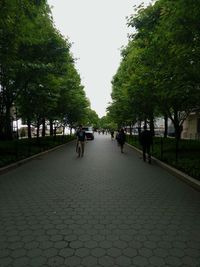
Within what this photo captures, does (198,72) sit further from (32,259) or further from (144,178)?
(32,259)

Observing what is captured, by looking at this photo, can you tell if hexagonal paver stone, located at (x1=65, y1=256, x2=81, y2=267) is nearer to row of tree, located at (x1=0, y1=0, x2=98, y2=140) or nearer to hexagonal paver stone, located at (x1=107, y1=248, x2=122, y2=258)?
hexagonal paver stone, located at (x1=107, y1=248, x2=122, y2=258)

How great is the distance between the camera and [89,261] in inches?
144

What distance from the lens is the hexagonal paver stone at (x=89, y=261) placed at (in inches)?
141

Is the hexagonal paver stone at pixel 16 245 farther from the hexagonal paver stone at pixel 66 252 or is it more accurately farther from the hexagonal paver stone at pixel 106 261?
the hexagonal paver stone at pixel 106 261

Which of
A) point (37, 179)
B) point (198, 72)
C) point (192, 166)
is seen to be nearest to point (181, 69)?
point (198, 72)

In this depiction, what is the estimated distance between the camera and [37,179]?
962 cm

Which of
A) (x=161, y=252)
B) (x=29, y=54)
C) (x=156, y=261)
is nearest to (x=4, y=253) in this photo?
(x=156, y=261)

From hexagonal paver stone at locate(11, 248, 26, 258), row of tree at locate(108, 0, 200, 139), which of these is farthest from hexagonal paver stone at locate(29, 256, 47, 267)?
row of tree at locate(108, 0, 200, 139)

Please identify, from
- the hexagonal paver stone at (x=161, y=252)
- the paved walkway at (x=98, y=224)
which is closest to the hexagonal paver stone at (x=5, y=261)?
the paved walkway at (x=98, y=224)

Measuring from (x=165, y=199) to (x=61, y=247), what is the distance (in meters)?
3.53

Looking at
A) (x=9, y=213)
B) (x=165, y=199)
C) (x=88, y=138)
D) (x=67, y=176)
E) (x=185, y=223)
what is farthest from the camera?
(x=88, y=138)

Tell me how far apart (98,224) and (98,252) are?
3.76ft

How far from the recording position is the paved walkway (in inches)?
149

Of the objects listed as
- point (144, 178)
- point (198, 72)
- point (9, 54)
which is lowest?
point (144, 178)
